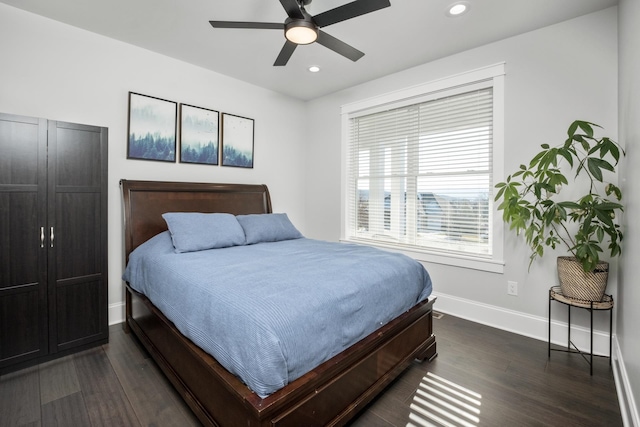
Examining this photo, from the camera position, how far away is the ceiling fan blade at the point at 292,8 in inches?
71.6

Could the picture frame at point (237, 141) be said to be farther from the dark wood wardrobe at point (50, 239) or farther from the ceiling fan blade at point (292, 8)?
the ceiling fan blade at point (292, 8)

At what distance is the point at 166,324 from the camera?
6.47ft

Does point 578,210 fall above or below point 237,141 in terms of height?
below

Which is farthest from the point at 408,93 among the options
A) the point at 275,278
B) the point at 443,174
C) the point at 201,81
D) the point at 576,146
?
the point at 275,278

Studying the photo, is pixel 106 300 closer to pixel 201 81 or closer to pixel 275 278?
pixel 275 278

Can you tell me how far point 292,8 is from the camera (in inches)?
73.6

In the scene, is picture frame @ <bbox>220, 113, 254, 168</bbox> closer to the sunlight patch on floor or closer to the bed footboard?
the bed footboard

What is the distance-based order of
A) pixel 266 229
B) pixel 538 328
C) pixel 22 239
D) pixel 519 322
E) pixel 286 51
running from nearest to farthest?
pixel 22 239 < pixel 286 51 < pixel 538 328 < pixel 519 322 < pixel 266 229

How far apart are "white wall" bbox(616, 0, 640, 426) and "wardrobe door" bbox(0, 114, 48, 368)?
3.69 meters

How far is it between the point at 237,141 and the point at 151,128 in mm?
1025

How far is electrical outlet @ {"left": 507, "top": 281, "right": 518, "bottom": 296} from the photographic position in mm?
2873

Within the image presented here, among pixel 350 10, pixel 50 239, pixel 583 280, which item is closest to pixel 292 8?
pixel 350 10

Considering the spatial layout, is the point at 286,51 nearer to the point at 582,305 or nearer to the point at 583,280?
the point at 583,280

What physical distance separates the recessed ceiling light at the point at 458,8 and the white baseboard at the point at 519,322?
2659 mm
